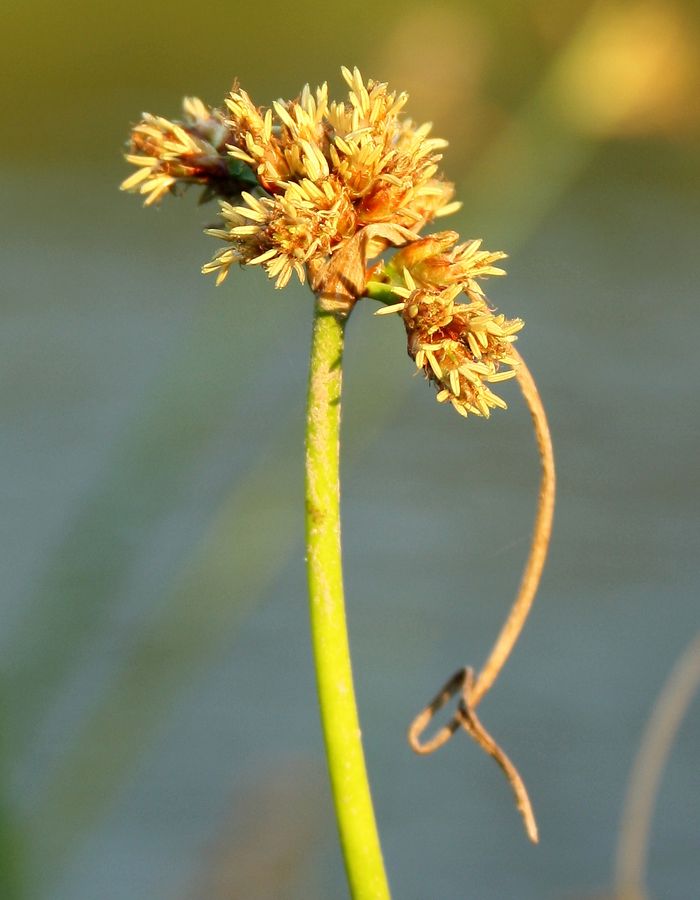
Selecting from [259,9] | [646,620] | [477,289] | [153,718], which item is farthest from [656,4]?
[259,9]

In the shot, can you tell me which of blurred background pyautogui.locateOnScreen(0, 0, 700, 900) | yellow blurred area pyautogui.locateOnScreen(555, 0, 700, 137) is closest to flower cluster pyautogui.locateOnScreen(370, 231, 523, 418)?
blurred background pyautogui.locateOnScreen(0, 0, 700, 900)

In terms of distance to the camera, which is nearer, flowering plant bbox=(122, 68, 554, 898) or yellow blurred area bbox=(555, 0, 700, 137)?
flowering plant bbox=(122, 68, 554, 898)

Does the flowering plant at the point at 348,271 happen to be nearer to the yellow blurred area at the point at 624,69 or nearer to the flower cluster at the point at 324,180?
the flower cluster at the point at 324,180

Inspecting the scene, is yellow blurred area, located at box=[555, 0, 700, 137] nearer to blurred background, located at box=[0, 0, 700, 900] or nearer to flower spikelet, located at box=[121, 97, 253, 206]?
blurred background, located at box=[0, 0, 700, 900]

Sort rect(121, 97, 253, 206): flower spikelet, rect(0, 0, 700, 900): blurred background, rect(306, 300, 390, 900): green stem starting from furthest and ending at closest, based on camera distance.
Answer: rect(0, 0, 700, 900): blurred background < rect(121, 97, 253, 206): flower spikelet < rect(306, 300, 390, 900): green stem

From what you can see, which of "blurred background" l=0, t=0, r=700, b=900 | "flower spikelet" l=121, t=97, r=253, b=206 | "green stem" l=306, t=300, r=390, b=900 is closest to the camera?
"green stem" l=306, t=300, r=390, b=900

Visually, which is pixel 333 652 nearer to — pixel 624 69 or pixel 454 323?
pixel 454 323
